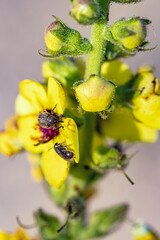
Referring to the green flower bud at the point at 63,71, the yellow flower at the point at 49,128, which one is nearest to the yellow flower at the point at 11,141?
the yellow flower at the point at 49,128

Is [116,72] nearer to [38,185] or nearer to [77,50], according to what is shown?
[77,50]

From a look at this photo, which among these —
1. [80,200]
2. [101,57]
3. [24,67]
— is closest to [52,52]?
[101,57]

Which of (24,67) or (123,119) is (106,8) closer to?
(123,119)

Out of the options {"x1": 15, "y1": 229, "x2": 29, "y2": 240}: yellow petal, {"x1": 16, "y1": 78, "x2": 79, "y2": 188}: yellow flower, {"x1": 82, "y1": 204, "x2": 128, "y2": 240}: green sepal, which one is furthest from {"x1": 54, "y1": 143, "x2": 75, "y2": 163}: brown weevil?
{"x1": 15, "y1": 229, "x2": 29, "y2": 240}: yellow petal

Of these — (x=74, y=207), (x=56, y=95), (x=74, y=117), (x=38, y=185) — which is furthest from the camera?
(x=38, y=185)

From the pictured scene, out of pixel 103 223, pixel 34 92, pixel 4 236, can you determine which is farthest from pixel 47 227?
pixel 34 92

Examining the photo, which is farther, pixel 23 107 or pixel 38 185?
pixel 38 185

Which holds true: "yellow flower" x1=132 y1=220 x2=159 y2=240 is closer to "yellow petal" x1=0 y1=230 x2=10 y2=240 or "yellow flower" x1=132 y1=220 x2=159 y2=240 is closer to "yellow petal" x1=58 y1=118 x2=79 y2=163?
"yellow petal" x1=0 y1=230 x2=10 y2=240
